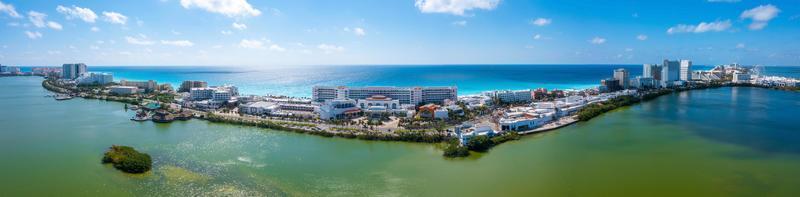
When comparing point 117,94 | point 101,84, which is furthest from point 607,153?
point 101,84

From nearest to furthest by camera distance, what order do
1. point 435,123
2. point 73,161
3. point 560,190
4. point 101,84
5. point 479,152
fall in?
point 560,190, point 73,161, point 479,152, point 435,123, point 101,84

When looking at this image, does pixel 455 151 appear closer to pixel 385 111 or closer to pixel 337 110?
pixel 385 111

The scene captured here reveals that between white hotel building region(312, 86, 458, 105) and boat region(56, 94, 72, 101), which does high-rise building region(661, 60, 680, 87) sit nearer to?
white hotel building region(312, 86, 458, 105)

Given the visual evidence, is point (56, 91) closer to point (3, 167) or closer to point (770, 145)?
point (3, 167)

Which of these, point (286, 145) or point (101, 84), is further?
point (101, 84)

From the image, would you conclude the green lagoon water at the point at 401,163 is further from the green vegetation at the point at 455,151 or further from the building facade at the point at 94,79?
the building facade at the point at 94,79

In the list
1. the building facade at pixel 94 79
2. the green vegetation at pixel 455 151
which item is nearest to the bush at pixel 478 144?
the green vegetation at pixel 455 151

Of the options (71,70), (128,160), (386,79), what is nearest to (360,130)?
(128,160)

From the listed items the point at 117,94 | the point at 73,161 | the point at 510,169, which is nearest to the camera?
the point at 510,169
